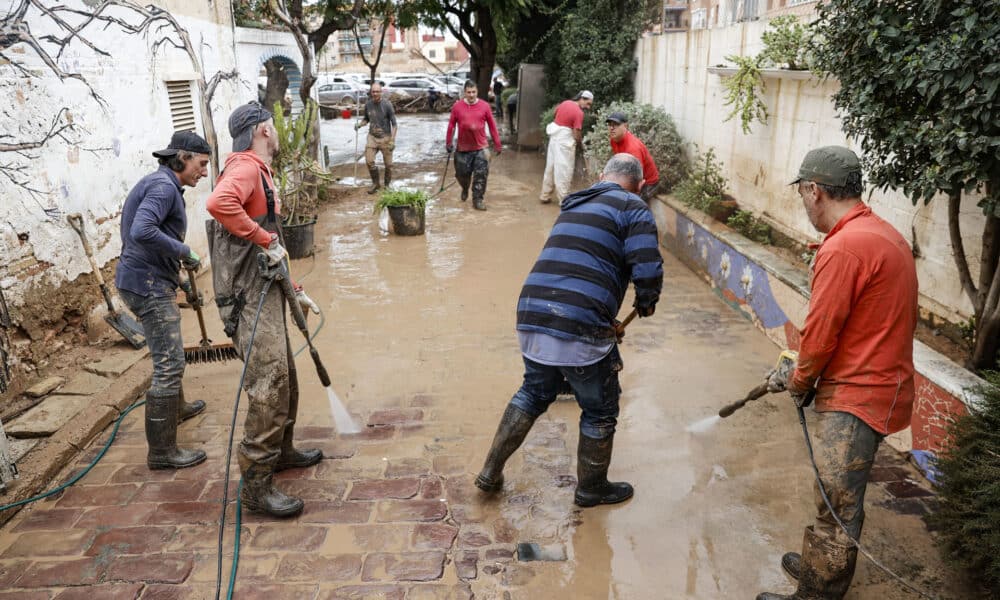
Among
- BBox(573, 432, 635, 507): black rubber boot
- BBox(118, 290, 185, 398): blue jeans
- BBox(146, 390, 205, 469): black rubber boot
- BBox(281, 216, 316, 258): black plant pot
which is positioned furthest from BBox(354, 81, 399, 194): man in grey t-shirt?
BBox(573, 432, 635, 507): black rubber boot

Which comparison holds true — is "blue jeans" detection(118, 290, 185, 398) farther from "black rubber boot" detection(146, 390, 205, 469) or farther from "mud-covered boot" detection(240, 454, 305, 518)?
"mud-covered boot" detection(240, 454, 305, 518)

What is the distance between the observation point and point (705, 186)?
8445mm

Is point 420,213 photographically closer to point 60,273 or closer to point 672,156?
point 672,156

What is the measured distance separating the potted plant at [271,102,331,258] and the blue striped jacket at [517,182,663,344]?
18.5 ft

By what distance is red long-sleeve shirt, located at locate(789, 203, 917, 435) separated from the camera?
9.11ft

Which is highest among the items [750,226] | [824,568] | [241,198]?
[241,198]

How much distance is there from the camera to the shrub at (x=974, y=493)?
2848 millimetres

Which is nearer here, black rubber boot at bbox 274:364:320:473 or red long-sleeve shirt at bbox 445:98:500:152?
black rubber boot at bbox 274:364:320:473

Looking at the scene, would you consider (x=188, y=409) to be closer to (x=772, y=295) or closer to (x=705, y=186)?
(x=772, y=295)

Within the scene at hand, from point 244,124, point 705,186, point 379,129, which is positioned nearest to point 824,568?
point 244,124

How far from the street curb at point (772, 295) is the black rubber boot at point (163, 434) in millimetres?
4364

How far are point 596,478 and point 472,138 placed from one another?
800 centimetres

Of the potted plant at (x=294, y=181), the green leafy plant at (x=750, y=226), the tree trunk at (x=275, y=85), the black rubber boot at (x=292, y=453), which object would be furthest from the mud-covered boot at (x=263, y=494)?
the tree trunk at (x=275, y=85)

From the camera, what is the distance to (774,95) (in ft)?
22.9
